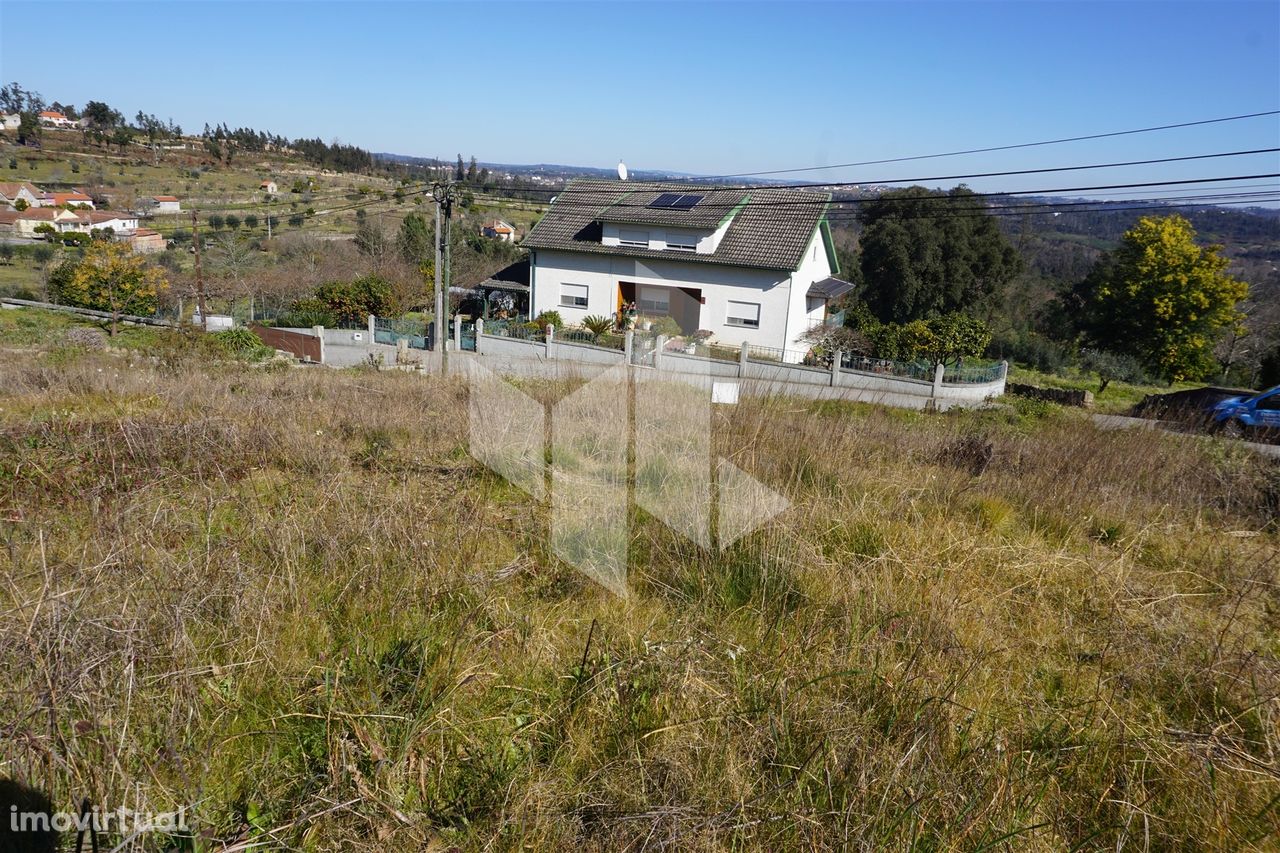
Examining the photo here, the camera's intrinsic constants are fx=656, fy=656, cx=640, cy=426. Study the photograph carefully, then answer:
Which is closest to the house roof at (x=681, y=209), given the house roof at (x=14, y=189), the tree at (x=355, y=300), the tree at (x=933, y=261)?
the tree at (x=355, y=300)

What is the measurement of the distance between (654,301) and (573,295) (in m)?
3.12

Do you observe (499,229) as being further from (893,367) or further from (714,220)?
(893,367)

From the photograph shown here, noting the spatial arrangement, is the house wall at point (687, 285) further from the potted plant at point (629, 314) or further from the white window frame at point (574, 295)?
the potted plant at point (629, 314)

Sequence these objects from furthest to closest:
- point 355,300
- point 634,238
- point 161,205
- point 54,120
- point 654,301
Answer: point 54,120
point 161,205
point 654,301
point 634,238
point 355,300

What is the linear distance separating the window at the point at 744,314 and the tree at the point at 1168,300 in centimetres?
1402

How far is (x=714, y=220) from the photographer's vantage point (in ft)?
73.6

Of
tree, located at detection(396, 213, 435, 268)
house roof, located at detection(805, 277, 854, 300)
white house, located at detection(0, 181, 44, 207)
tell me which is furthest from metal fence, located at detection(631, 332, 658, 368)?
white house, located at detection(0, 181, 44, 207)

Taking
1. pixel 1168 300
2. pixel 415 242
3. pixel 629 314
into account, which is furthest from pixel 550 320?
pixel 1168 300

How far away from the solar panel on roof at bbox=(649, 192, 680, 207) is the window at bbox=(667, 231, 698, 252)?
42.5 inches

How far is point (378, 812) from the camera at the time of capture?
1.58 meters

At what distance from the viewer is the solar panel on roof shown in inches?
926

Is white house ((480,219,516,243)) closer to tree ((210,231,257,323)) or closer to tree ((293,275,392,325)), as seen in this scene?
tree ((210,231,257,323))

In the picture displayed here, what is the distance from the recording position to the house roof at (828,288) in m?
24.0

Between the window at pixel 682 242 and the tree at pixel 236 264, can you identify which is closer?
the window at pixel 682 242
